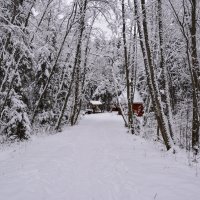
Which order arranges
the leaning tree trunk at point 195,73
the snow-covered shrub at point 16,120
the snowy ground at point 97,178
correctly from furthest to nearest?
the snow-covered shrub at point 16,120, the leaning tree trunk at point 195,73, the snowy ground at point 97,178

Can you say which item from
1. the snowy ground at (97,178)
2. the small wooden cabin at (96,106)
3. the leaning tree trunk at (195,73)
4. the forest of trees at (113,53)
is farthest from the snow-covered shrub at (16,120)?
the small wooden cabin at (96,106)

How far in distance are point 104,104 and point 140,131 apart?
212ft

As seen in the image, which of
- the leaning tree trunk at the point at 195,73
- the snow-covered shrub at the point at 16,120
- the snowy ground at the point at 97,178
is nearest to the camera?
the snowy ground at the point at 97,178

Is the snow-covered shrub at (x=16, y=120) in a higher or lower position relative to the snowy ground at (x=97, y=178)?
higher

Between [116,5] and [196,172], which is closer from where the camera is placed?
[196,172]

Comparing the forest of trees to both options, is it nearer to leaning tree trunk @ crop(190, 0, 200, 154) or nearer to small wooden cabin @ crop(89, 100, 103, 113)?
leaning tree trunk @ crop(190, 0, 200, 154)

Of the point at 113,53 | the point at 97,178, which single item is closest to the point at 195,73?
the point at 97,178

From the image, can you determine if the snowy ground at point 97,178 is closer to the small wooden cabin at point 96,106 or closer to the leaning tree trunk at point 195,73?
the leaning tree trunk at point 195,73

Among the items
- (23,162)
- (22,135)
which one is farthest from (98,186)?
(22,135)

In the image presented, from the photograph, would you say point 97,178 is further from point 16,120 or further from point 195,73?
point 16,120

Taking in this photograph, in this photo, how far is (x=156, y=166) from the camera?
9039 mm

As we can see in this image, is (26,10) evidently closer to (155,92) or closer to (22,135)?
(22,135)

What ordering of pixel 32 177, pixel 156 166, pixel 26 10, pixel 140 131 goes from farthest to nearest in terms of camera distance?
pixel 140 131 < pixel 26 10 < pixel 156 166 < pixel 32 177

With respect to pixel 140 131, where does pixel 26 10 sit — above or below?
above
